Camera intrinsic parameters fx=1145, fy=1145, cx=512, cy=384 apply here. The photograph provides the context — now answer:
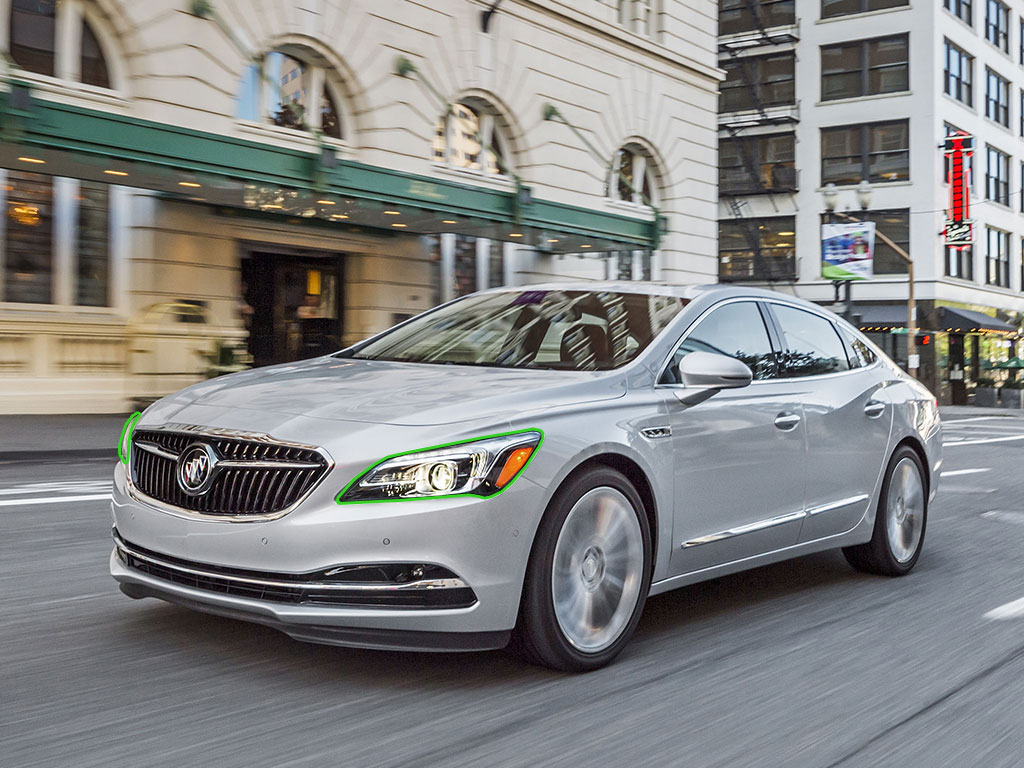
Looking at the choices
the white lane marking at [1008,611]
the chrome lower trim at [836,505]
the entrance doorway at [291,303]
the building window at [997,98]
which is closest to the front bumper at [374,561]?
the chrome lower trim at [836,505]

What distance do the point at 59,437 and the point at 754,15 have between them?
38.6 metres

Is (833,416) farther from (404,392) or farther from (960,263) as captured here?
(960,263)

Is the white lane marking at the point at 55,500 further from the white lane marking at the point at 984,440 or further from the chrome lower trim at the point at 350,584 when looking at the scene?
the white lane marking at the point at 984,440

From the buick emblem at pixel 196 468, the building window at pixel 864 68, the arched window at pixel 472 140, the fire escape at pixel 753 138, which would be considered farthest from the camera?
the fire escape at pixel 753 138

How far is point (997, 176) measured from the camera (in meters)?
47.8

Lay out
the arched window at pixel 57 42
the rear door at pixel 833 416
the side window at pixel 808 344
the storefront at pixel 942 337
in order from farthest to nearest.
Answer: the storefront at pixel 942 337 → the arched window at pixel 57 42 → the side window at pixel 808 344 → the rear door at pixel 833 416

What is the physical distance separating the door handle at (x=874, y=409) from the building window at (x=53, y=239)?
12.5 metres

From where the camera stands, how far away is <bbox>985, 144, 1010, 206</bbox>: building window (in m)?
46.8

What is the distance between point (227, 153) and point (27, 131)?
280 cm

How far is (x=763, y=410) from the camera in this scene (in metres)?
5.06

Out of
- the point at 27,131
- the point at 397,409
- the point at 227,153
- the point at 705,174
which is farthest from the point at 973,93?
the point at 397,409

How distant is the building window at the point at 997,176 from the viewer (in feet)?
153

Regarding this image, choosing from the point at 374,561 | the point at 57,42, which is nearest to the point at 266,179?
the point at 57,42

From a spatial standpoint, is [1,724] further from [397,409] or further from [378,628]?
[397,409]
